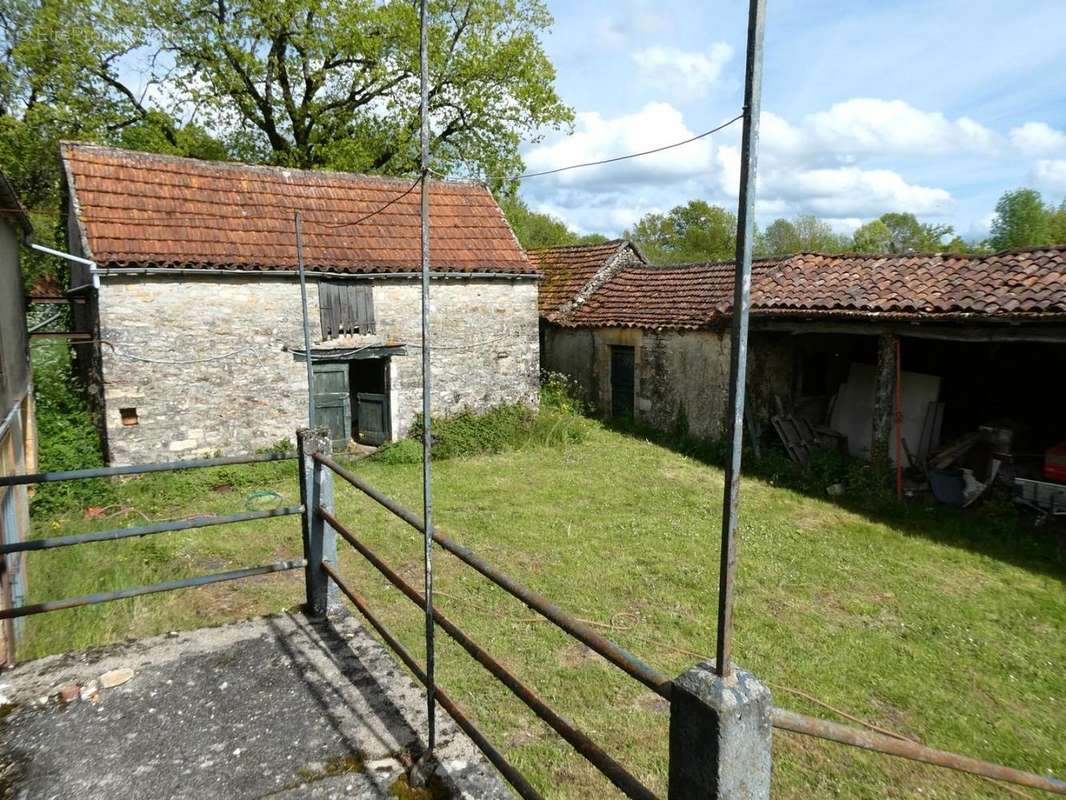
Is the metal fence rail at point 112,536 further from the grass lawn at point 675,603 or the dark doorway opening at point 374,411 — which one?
the dark doorway opening at point 374,411

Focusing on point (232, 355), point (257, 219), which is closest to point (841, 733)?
point (232, 355)

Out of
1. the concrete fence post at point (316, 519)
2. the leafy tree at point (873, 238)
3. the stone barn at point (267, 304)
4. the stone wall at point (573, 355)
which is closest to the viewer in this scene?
the concrete fence post at point (316, 519)

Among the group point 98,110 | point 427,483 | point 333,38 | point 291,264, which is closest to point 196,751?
Result: point 427,483

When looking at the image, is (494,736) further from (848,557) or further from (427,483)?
(848,557)

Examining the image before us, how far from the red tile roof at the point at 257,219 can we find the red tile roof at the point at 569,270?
8.90ft

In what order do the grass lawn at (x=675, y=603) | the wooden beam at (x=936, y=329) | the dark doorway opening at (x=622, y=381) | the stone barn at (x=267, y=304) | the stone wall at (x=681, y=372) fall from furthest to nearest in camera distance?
the dark doorway opening at (x=622, y=381) < the stone wall at (x=681, y=372) < the stone barn at (x=267, y=304) < the wooden beam at (x=936, y=329) < the grass lawn at (x=675, y=603)

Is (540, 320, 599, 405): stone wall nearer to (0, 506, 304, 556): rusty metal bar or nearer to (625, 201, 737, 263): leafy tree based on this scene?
(0, 506, 304, 556): rusty metal bar

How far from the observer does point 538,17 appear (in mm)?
20719

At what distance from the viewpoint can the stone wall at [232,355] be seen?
10.8 metres

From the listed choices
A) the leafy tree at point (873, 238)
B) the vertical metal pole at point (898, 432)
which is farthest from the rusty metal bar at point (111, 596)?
the leafy tree at point (873, 238)

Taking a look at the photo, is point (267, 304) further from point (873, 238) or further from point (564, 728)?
point (873, 238)

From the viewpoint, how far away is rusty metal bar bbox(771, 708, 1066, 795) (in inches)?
69.1

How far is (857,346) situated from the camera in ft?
42.6

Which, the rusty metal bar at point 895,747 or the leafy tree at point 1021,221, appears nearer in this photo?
the rusty metal bar at point 895,747
